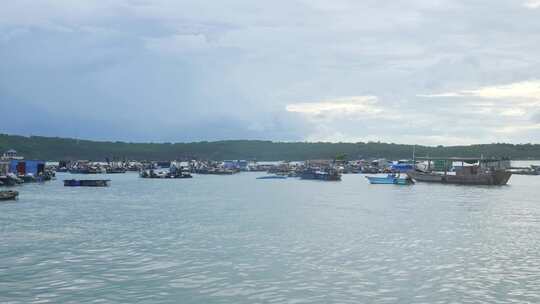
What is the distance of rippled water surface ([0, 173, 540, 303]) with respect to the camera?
20.2 m

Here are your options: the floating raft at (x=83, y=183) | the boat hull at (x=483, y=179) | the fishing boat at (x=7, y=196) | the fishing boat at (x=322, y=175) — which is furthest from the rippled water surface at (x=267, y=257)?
the fishing boat at (x=322, y=175)

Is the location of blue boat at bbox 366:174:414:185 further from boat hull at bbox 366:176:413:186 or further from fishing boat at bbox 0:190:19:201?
fishing boat at bbox 0:190:19:201

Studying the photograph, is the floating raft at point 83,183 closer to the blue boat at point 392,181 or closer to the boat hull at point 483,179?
the blue boat at point 392,181

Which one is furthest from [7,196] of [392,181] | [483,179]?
[483,179]

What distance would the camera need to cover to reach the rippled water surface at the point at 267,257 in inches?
794

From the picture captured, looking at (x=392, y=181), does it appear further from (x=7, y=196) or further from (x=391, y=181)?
Answer: (x=7, y=196)

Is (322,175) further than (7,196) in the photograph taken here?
Yes

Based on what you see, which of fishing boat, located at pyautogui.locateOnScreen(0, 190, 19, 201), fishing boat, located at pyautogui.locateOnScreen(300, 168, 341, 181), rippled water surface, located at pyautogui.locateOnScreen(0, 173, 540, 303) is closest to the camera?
rippled water surface, located at pyautogui.locateOnScreen(0, 173, 540, 303)

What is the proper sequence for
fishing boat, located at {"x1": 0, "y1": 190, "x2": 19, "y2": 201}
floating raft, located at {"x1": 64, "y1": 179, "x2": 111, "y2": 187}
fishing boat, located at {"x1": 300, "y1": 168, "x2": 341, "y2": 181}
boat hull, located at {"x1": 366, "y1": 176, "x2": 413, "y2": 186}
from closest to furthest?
fishing boat, located at {"x1": 0, "y1": 190, "x2": 19, "y2": 201}, floating raft, located at {"x1": 64, "y1": 179, "x2": 111, "y2": 187}, boat hull, located at {"x1": 366, "y1": 176, "x2": 413, "y2": 186}, fishing boat, located at {"x1": 300, "y1": 168, "x2": 341, "y2": 181}

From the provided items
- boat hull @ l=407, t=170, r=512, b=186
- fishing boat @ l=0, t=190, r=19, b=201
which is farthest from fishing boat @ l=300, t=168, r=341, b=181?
fishing boat @ l=0, t=190, r=19, b=201

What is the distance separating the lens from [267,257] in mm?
26875

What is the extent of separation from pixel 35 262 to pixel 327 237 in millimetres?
15110

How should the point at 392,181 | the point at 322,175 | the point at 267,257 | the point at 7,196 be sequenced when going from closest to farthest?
the point at 267,257 → the point at 7,196 → the point at 392,181 → the point at 322,175

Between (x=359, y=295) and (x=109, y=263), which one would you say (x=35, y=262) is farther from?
(x=359, y=295)
